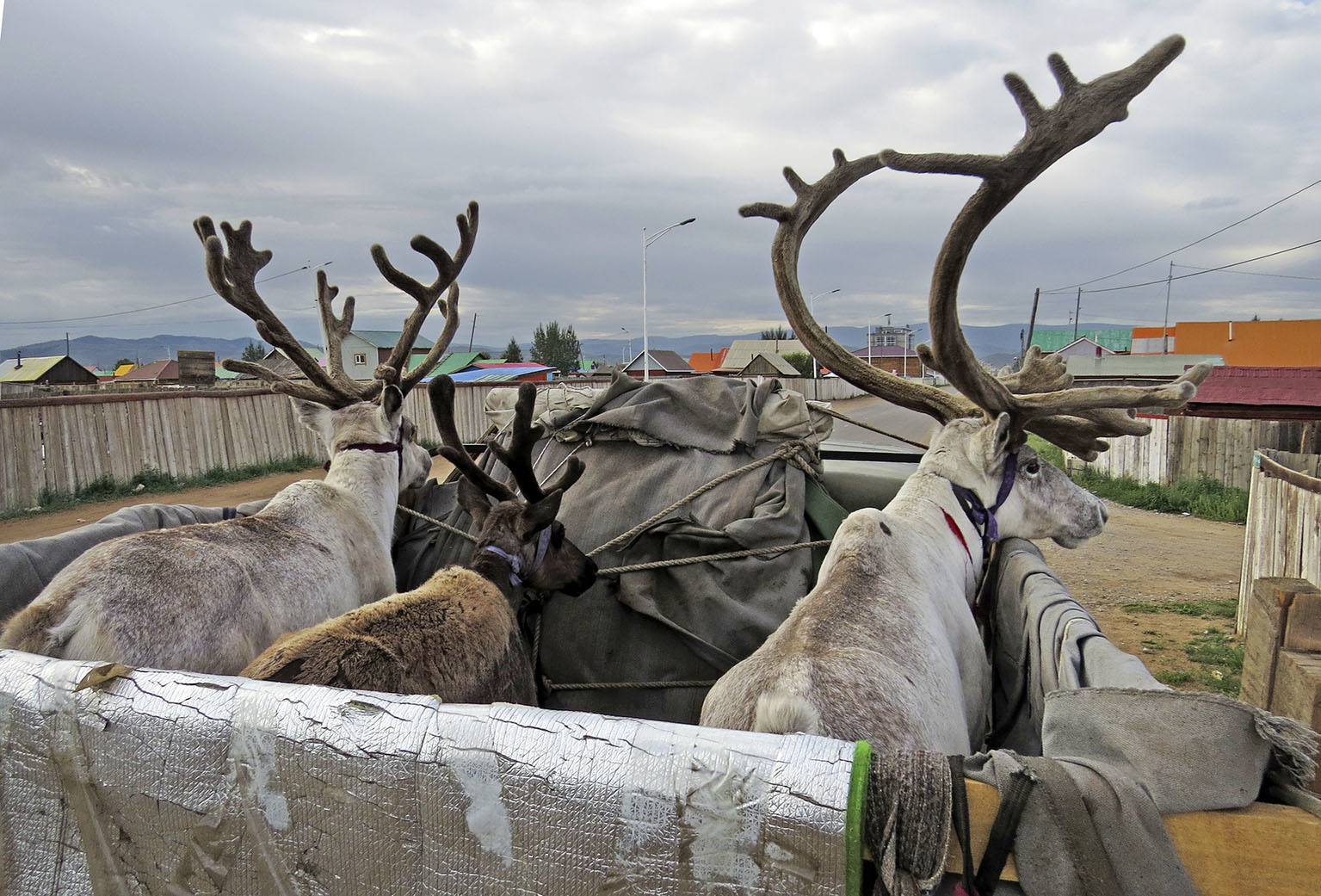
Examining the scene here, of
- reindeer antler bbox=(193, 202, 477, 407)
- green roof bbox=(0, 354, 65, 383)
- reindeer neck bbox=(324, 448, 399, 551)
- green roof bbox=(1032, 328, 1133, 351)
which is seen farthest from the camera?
green roof bbox=(1032, 328, 1133, 351)

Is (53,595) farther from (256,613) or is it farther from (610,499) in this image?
(610,499)

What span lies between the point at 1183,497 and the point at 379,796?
1774cm

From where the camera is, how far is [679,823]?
1075 millimetres

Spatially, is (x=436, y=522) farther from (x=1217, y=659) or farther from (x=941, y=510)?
(x=1217, y=659)

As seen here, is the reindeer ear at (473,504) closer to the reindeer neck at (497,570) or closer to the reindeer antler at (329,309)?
the reindeer neck at (497,570)

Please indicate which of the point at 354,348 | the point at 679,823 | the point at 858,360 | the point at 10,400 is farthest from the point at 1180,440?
the point at 354,348

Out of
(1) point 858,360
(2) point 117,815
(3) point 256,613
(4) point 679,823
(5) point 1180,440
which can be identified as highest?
(1) point 858,360

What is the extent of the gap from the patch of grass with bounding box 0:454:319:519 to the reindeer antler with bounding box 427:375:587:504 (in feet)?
46.4

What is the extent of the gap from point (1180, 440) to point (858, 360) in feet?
49.1

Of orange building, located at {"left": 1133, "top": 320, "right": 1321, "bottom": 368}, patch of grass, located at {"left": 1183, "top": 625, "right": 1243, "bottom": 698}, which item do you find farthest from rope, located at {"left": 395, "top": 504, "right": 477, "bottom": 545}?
orange building, located at {"left": 1133, "top": 320, "right": 1321, "bottom": 368}

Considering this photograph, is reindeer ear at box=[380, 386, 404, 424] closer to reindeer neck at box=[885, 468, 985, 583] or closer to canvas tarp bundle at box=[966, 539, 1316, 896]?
reindeer neck at box=[885, 468, 985, 583]

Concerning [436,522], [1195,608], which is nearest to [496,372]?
[1195,608]

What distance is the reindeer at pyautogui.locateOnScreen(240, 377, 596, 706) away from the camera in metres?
2.20

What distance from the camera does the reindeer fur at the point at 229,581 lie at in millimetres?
2553
